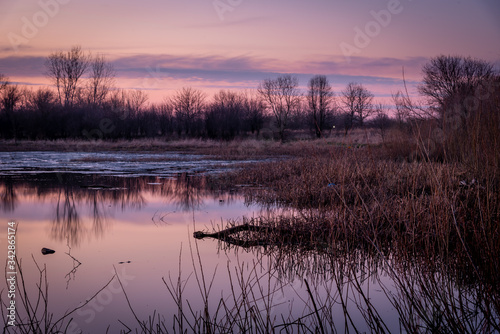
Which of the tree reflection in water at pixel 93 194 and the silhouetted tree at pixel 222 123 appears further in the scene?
the silhouetted tree at pixel 222 123

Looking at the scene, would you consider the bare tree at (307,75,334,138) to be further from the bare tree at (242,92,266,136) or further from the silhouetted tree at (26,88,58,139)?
the silhouetted tree at (26,88,58,139)

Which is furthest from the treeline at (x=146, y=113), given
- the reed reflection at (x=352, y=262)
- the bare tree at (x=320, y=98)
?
the reed reflection at (x=352, y=262)

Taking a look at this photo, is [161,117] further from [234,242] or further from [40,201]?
[234,242]

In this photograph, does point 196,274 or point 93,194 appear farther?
point 93,194

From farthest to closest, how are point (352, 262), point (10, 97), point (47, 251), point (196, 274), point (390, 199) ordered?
point (10, 97)
point (390, 199)
point (47, 251)
point (352, 262)
point (196, 274)

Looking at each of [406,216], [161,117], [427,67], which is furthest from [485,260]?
[161,117]

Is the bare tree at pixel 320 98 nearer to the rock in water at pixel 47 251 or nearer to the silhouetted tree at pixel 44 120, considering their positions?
the silhouetted tree at pixel 44 120

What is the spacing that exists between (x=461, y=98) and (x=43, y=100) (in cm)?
4726

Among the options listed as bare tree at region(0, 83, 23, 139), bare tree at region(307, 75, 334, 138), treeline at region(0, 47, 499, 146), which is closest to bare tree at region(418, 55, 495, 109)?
treeline at region(0, 47, 499, 146)

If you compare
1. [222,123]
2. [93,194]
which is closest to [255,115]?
[222,123]

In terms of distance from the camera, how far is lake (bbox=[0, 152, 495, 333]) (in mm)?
3451

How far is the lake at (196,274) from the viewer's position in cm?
345

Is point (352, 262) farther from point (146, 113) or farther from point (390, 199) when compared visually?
point (146, 113)

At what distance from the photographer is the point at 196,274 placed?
3.74 m
